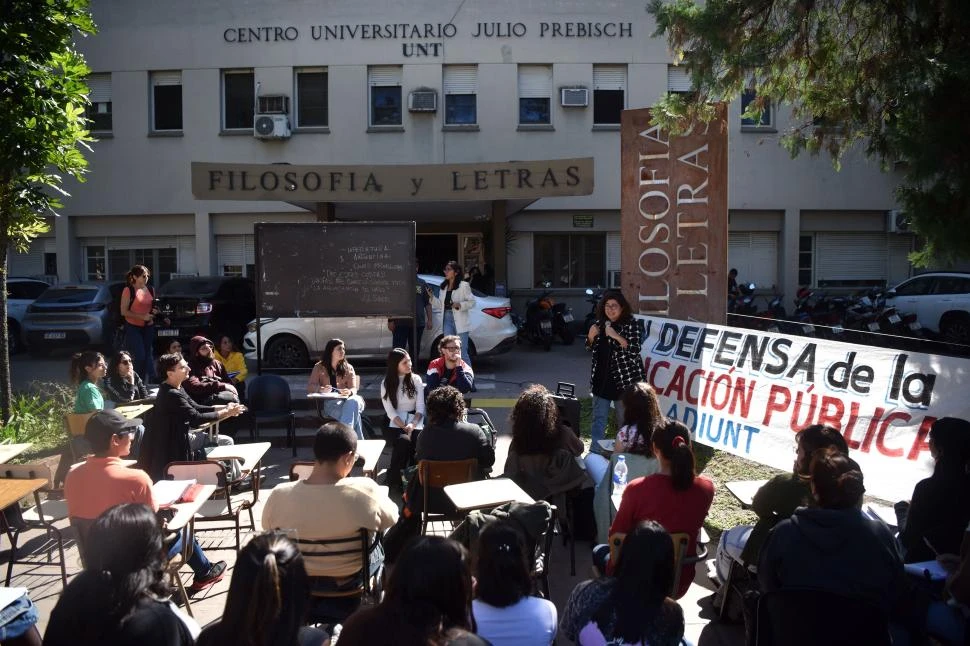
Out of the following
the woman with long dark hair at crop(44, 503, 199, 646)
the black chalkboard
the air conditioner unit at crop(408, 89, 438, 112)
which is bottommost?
the woman with long dark hair at crop(44, 503, 199, 646)

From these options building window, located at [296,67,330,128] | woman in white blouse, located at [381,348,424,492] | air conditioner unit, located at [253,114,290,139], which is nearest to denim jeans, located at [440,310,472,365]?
woman in white blouse, located at [381,348,424,492]

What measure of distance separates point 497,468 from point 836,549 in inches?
179

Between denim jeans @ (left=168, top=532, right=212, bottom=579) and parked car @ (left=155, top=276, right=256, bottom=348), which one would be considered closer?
denim jeans @ (left=168, top=532, right=212, bottom=579)

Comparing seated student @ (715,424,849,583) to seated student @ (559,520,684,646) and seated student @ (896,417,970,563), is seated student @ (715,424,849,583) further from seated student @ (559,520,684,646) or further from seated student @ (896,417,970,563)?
seated student @ (559,520,684,646)

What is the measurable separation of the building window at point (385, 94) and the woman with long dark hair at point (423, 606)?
18411 mm

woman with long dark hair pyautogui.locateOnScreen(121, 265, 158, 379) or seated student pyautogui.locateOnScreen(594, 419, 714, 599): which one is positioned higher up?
woman with long dark hair pyautogui.locateOnScreen(121, 265, 158, 379)

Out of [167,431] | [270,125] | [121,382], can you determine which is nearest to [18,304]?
[270,125]

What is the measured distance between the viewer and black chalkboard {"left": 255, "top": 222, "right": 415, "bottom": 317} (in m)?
9.84

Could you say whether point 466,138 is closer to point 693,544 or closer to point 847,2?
point 847,2

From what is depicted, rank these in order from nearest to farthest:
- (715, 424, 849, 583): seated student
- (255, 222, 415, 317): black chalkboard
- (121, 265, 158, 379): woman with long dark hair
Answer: (715, 424, 849, 583): seated student, (255, 222, 415, 317): black chalkboard, (121, 265, 158, 379): woman with long dark hair

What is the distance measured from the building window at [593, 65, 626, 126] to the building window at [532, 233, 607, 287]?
117 inches

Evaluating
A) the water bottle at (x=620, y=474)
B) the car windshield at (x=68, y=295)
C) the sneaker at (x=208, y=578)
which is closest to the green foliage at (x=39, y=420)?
the sneaker at (x=208, y=578)

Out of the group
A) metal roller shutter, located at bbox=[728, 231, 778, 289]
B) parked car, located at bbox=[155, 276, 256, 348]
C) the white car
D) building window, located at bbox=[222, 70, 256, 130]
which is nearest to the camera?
the white car

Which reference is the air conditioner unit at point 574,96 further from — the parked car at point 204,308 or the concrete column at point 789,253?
the parked car at point 204,308
